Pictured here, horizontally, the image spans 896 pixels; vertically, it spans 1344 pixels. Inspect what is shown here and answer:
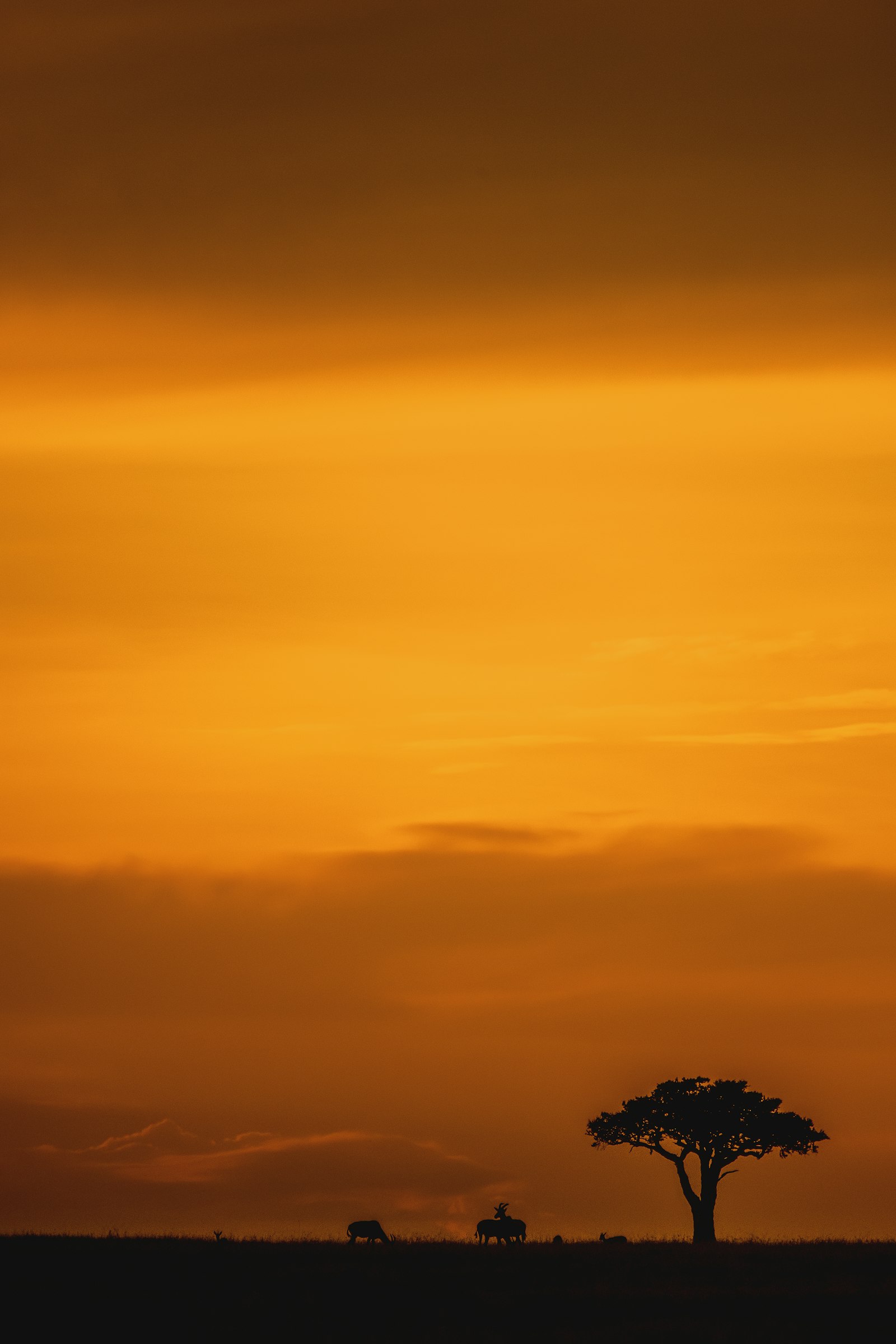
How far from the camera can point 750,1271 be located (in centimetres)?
4488

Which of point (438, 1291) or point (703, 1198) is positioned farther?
point (703, 1198)

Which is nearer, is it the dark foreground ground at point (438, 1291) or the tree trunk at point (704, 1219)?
the dark foreground ground at point (438, 1291)

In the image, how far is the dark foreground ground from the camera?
A: 3728 cm

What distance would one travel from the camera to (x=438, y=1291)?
138 ft

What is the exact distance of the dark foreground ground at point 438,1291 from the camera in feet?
122

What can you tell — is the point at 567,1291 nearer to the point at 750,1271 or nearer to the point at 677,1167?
the point at 750,1271

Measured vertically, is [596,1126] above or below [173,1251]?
above

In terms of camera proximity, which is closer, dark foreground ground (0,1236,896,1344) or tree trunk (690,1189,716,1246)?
dark foreground ground (0,1236,896,1344)

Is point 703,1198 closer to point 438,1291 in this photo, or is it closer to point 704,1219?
point 704,1219

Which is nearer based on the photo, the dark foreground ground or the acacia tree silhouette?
the dark foreground ground

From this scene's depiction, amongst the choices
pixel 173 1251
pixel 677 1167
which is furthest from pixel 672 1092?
pixel 173 1251

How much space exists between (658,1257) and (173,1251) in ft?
45.1

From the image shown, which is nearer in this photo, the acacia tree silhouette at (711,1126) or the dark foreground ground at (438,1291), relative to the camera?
the dark foreground ground at (438,1291)

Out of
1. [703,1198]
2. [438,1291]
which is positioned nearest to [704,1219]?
[703,1198]
